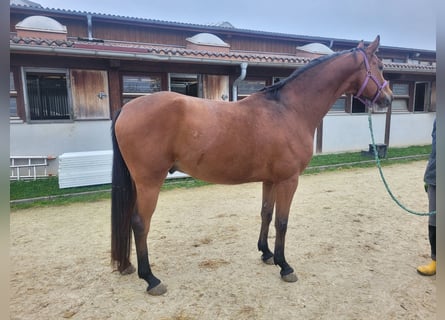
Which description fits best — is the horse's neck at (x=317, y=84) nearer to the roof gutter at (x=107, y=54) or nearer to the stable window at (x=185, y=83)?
the roof gutter at (x=107, y=54)

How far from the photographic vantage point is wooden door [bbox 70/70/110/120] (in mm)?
6324

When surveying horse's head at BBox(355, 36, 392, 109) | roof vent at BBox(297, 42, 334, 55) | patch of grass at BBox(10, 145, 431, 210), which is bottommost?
patch of grass at BBox(10, 145, 431, 210)

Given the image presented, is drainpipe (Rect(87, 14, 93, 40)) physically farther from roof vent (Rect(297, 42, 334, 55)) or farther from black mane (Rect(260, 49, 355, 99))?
black mane (Rect(260, 49, 355, 99))

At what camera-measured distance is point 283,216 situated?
2.49m

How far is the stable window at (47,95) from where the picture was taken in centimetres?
608

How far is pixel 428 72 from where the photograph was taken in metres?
9.22

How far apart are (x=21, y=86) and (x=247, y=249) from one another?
238 inches

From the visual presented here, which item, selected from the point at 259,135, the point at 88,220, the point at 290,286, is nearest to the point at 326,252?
the point at 290,286

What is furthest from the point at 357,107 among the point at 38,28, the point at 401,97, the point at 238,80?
the point at 38,28

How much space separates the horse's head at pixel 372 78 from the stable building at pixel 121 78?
4591mm

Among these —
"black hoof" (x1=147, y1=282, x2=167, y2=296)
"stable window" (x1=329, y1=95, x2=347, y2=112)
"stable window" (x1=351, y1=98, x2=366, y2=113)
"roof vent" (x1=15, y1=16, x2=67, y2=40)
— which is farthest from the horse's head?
"stable window" (x1=351, y1=98, x2=366, y2=113)

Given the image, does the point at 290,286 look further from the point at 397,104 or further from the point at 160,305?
the point at 397,104

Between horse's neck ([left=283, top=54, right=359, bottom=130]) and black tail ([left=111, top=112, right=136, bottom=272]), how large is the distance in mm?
1604

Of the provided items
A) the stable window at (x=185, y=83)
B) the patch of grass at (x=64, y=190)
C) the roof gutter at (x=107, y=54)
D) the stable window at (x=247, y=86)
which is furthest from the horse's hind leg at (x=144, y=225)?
the stable window at (x=247, y=86)
